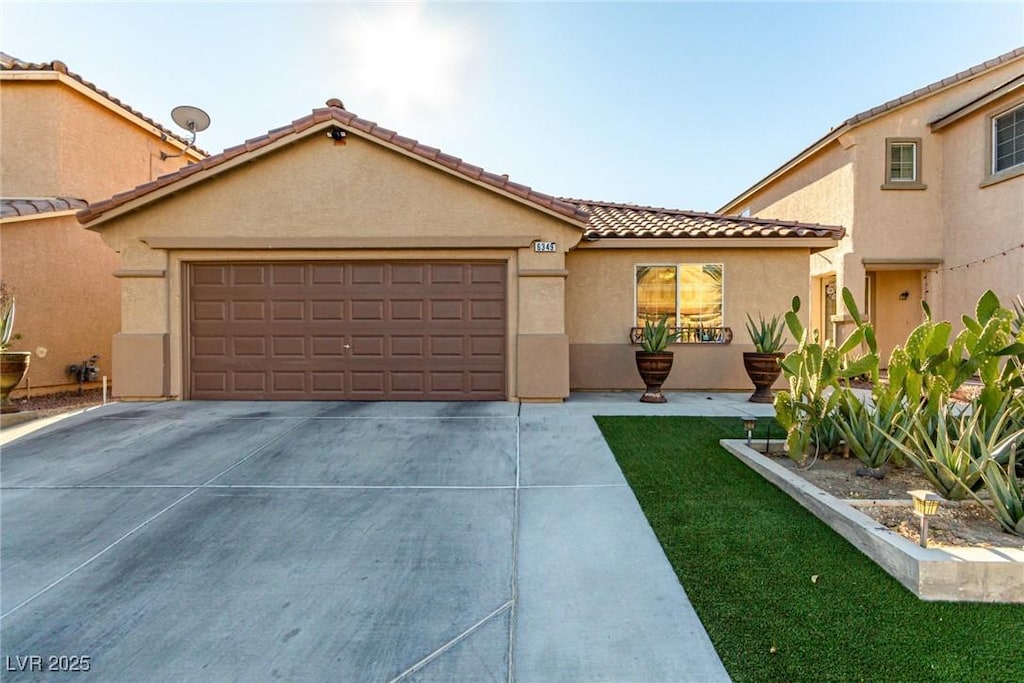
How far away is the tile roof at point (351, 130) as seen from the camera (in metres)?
9.15

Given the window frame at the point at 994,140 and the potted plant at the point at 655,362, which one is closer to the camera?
the potted plant at the point at 655,362

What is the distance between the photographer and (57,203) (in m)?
11.2

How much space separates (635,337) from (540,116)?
675 cm

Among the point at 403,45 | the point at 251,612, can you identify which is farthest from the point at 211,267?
the point at 251,612

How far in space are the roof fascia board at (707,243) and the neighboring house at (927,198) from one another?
3.56 metres

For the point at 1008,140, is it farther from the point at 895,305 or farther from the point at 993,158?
the point at 895,305

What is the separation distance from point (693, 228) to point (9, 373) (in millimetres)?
12557

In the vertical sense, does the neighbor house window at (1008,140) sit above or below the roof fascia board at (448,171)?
above

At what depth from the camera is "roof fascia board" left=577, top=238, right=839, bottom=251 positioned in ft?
34.5

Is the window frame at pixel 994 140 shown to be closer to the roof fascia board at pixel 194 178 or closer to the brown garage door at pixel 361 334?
the brown garage door at pixel 361 334

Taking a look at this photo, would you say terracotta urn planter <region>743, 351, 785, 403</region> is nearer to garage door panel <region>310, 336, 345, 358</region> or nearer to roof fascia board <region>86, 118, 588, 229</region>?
roof fascia board <region>86, 118, 588, 229</region>

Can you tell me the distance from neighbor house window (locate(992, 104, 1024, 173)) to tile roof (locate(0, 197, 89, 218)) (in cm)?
2094

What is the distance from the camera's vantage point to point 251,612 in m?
3.21

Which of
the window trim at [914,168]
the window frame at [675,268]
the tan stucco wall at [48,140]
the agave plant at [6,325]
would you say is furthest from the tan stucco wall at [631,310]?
the tan stucco wall at [48,140]
